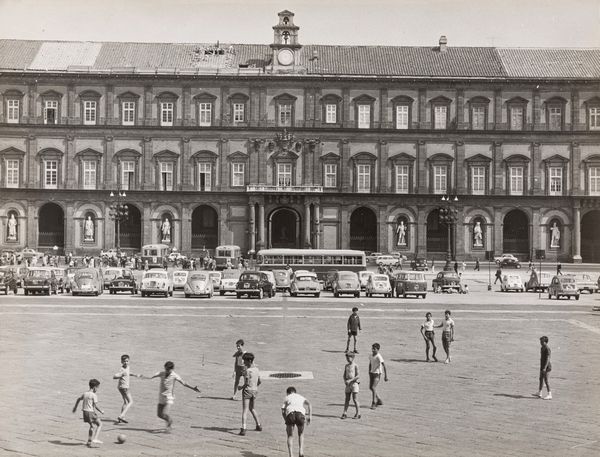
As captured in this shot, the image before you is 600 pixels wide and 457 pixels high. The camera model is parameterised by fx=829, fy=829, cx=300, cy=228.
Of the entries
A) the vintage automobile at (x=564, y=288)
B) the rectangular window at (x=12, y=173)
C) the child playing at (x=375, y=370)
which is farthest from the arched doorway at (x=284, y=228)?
the child playing at (x=375, y=370)

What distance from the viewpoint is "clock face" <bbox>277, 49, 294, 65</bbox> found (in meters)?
76.9

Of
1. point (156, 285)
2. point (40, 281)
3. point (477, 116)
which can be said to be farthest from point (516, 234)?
point (40, 281)

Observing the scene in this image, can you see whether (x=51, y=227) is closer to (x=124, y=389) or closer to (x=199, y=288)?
(x=199, y=288)

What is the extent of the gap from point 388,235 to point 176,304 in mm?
40891

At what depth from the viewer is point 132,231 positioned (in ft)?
251

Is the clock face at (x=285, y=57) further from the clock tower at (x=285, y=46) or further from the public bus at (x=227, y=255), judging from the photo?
the public bus at (x=227, y=255)

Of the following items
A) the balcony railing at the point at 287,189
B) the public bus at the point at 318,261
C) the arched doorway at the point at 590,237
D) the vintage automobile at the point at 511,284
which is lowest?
the vintage automobile at the point at 511,284

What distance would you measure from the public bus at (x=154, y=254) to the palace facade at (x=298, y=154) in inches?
238

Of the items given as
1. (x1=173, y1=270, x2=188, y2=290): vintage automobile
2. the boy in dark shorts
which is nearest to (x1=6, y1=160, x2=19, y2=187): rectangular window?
(x1=173, y1=270, x2=188, y2=290): vintage automobile

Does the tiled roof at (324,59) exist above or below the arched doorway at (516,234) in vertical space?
above

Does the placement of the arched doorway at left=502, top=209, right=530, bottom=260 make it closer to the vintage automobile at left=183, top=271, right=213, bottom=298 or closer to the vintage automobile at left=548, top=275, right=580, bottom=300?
the vintage automobile at left=548, top=275, right=580, bottom=300

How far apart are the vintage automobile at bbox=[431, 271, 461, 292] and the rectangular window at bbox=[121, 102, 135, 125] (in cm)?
3768

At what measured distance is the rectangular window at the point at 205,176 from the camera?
7581cm

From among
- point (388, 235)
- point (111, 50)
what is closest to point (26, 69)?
point (111, 50)
